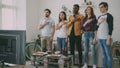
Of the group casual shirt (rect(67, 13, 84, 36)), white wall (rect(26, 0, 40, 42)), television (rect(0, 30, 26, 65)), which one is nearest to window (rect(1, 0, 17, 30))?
white wall (rect(26, 0, 40, 42))

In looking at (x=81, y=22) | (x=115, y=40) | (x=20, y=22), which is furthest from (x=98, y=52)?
(x=20, y=22)

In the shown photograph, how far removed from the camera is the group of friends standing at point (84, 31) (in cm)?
447

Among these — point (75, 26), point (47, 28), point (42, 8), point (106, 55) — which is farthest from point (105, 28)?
point (42, 8)

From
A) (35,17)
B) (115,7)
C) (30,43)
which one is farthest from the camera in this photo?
(35,17)

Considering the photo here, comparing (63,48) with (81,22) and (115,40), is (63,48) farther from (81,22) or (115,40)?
(115,40)

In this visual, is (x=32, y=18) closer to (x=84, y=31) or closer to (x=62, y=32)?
(x=62, y=32)

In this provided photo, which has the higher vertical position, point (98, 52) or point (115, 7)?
point (115, 7)

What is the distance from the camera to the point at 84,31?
516cm

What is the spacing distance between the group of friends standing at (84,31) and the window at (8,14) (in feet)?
4.82

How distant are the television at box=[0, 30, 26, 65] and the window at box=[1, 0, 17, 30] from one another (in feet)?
15.7

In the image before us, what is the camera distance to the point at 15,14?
6941mm

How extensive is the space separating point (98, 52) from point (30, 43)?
2.51m

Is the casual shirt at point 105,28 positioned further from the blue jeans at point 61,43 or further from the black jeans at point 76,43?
the blue jeans at point 61,43

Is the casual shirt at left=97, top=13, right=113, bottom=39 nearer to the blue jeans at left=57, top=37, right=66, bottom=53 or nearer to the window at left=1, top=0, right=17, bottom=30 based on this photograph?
the blue jeans at left=57, top=37, right=66, bottom=53
